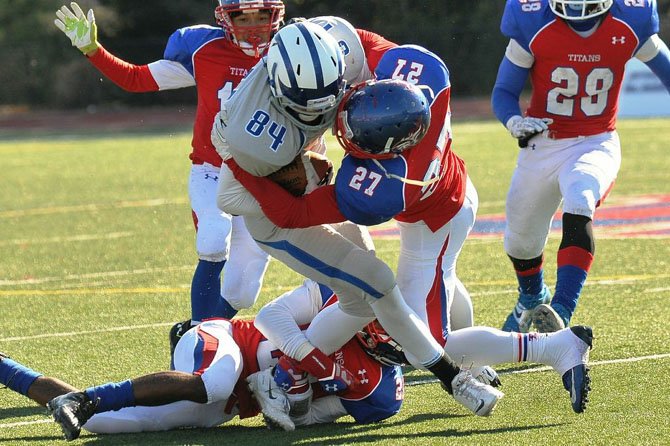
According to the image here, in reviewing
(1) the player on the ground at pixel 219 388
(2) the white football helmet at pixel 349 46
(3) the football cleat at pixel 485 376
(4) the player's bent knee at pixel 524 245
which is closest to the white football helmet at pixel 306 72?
(2) the white football helmet at pixel 349 46

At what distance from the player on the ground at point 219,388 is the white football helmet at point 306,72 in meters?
0.83

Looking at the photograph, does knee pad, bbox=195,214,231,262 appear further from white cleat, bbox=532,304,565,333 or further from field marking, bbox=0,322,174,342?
white cleat, bbox=532,304,565,333

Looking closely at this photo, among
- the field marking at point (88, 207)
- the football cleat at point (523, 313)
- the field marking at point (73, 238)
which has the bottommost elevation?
the field marking at point (88, 207)

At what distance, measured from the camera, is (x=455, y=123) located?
819 inches

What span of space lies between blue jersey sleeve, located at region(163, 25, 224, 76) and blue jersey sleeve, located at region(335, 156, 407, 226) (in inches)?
76.8

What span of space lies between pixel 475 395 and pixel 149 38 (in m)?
23.5

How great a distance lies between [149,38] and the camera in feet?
87.0

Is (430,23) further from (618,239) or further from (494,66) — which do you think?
(618,239)

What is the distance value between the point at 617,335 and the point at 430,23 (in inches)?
786

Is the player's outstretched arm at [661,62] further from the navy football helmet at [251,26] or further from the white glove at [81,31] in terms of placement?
the white glove at [81,31]

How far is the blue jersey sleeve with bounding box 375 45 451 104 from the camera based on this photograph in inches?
167

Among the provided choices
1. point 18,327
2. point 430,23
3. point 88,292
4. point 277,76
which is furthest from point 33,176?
point 430,23

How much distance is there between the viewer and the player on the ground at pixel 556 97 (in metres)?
5.50

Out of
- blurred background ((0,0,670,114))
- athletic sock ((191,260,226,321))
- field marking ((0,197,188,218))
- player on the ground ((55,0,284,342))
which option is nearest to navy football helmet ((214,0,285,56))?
player on the ground ((55,0,284,342))
